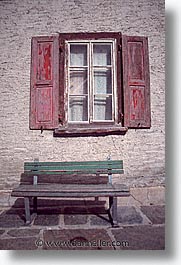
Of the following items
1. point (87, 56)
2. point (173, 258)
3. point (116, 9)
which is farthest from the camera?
point (87, 56)

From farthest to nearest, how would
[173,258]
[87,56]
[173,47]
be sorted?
[87,56]
[173,47]
[173,258]

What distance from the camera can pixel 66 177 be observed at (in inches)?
81.0

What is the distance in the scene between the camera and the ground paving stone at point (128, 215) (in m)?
1.93

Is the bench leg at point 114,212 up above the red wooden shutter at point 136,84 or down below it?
below

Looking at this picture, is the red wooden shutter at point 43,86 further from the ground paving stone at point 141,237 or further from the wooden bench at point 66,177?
the ground paving stone at point 141,237

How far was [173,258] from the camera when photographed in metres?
1.77

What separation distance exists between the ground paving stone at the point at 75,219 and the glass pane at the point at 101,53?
1.09m

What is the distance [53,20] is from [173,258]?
1.77 metres

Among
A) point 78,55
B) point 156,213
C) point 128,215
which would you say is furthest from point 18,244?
point 78,55

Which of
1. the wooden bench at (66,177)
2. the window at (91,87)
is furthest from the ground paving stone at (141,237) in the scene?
the window at (91,87)

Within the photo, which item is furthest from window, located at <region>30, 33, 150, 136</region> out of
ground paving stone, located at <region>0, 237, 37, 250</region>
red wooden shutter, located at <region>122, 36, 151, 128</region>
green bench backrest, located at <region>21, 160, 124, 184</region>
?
ground paving stone, located at <region>0, 237, 37, 250</region>

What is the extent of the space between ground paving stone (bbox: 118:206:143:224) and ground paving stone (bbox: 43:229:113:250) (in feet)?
0.57

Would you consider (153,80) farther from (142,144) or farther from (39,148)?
(39,148)

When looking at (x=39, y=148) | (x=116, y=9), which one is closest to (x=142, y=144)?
(x=39, y=148)
